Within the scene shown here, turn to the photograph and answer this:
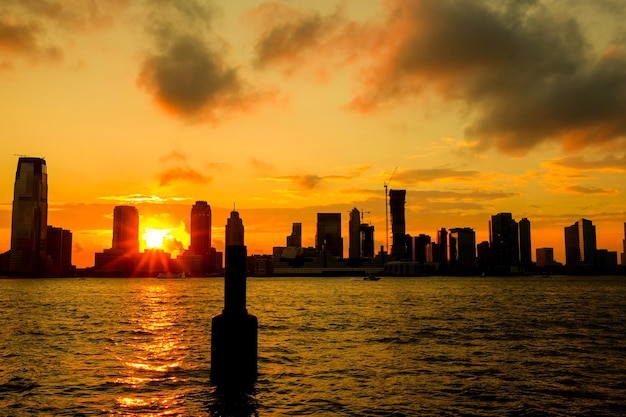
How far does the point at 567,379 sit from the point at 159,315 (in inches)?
2786

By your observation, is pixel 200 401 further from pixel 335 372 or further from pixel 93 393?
pixel 335 372

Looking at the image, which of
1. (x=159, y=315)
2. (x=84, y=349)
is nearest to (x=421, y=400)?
(x=84, y=349)

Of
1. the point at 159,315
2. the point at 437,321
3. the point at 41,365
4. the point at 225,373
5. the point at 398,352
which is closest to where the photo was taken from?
the point at 225,373

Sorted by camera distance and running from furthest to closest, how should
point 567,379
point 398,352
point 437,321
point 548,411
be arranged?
point 437,321 → point 398,352 → point 567,379 → point 548,411

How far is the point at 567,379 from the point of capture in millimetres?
36031

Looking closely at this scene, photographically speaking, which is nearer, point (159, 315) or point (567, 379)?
point (567, 379)

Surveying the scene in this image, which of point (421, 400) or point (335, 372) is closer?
point (421, 400)

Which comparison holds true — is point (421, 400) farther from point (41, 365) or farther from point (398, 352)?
point (41, 365)

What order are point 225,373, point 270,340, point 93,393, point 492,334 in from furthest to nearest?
point 492,334 < point 270,340 < point 93,393 < point 225,373

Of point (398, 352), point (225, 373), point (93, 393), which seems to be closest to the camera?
point (225, 373)

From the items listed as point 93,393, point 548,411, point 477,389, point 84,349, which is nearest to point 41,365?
point 84,349

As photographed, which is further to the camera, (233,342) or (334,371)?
(334,371)

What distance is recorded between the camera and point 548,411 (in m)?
28.1

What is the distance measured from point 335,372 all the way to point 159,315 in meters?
61.3
